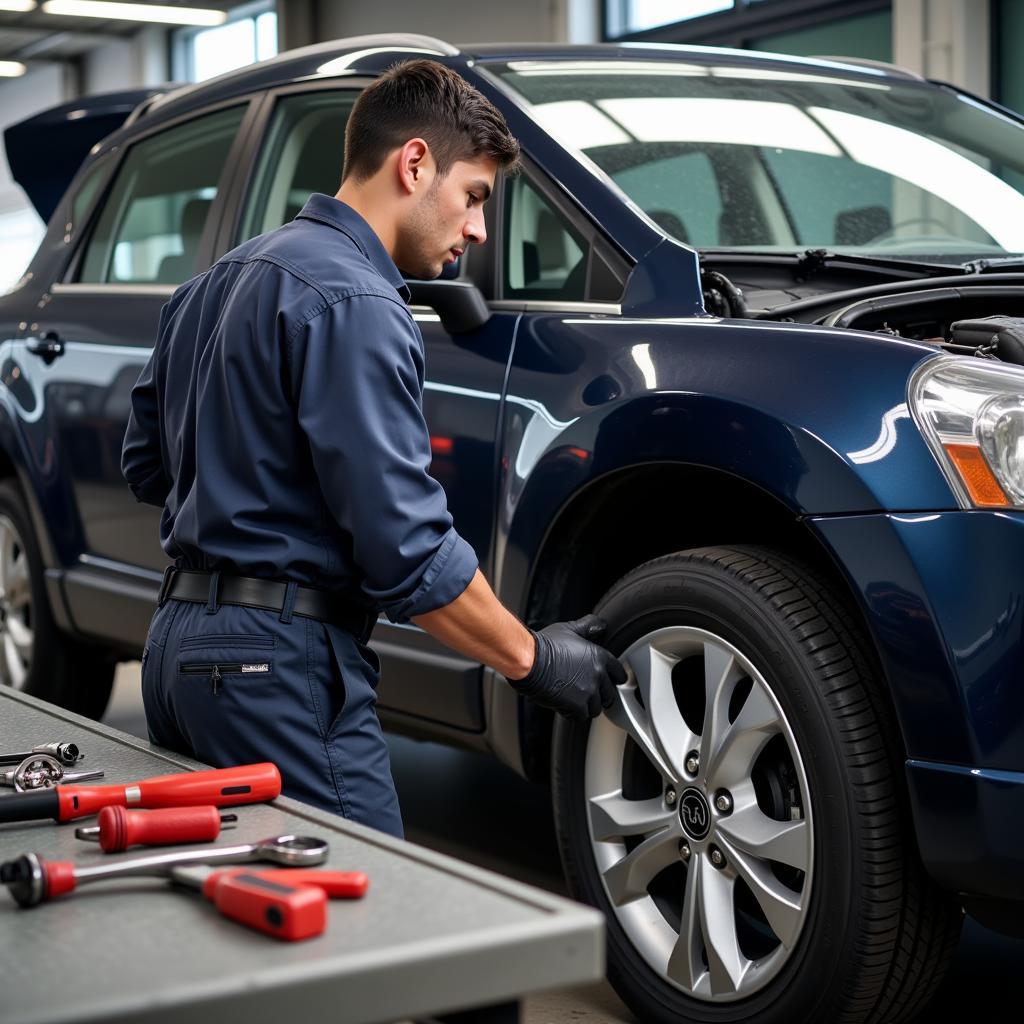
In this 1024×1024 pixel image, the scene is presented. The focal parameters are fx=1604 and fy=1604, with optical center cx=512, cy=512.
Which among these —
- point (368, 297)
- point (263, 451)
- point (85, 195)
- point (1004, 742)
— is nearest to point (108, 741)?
point (263, 451)

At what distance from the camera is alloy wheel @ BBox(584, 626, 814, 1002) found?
7.38 ft

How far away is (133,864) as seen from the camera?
1.27 m

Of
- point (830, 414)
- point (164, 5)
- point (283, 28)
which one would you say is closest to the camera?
point (830, 414)

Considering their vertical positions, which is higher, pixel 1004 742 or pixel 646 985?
pixel 1004 742

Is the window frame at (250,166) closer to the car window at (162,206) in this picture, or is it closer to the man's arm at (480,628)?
the car window at (162,206)

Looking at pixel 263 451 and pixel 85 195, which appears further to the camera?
pixel 85 195

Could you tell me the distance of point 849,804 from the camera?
83.9 inches

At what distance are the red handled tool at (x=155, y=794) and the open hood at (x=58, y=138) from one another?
3.39m

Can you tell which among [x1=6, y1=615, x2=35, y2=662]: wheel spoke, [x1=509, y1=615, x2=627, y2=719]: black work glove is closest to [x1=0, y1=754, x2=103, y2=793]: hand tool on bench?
[x1=509, y1=615, x2=627, y2=719]: black work glove

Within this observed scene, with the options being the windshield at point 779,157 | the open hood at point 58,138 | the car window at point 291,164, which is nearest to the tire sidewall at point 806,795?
the windshield at point 779,157

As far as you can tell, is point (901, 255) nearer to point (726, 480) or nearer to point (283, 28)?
point (726, 480)

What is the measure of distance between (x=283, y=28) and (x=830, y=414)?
1264 cm

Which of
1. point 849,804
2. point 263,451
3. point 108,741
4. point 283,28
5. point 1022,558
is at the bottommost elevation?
point 849,804

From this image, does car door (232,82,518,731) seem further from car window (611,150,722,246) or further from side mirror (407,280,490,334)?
car window (611,150,722,246)
